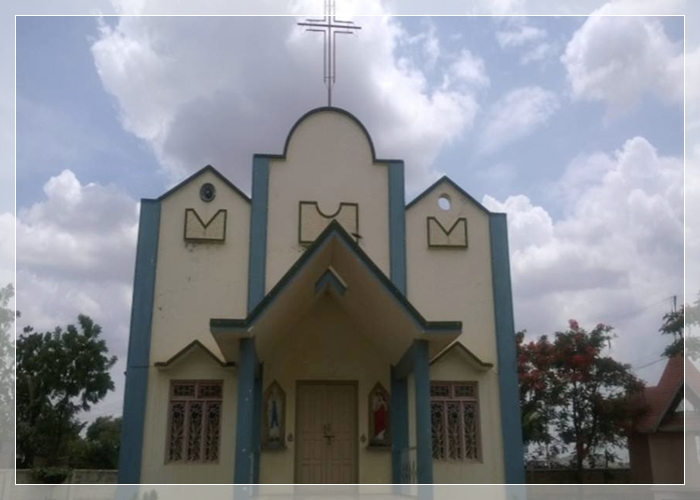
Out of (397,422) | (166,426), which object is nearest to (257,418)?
(166,426)

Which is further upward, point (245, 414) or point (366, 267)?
point (366, 267)

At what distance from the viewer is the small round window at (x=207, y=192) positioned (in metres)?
11.3

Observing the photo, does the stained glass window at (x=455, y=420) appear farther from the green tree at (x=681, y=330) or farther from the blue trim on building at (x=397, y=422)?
the green tree at (x=681, y=330)

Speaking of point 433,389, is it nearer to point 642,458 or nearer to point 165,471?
point 165,471

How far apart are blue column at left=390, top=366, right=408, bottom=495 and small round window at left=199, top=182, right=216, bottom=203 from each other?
4.11 m

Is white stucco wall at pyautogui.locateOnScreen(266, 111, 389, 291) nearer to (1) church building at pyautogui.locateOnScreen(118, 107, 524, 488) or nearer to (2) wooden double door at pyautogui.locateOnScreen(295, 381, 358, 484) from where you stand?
(1) church building at pyautogui.locateOnScreen(118, 107, 524, 488)

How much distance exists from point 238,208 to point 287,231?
3.00ft

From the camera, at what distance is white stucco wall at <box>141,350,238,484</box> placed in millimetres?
9992

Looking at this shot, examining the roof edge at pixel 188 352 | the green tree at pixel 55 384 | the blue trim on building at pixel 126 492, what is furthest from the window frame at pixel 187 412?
the green tree at pixel 55 384

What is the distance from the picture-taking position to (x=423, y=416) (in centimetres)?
856

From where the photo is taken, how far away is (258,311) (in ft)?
27.0

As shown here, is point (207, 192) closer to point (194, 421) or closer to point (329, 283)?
point (329, 283)

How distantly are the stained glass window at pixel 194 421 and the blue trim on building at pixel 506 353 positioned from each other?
175 inches

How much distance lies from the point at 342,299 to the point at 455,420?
2645 mm
